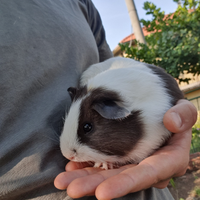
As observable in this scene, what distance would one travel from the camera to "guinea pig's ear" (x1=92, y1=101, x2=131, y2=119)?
3.39 ft

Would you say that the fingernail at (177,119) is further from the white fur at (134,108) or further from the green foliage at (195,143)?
the green foliage at (195,143)

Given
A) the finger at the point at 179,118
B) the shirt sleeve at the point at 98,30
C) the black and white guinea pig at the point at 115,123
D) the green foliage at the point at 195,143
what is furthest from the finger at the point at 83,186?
the green foliage at the point at 195,143

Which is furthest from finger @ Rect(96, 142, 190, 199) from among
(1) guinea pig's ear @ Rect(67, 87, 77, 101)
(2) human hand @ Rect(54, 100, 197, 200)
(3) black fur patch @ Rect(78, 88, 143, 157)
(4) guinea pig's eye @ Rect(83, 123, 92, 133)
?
Result: (1) guinea pig's ear @ Rect(67, 87, 77, 101)

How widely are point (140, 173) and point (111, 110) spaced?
373 mm

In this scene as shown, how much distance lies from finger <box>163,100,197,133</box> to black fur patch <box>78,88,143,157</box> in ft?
0.59

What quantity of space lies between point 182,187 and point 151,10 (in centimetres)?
332

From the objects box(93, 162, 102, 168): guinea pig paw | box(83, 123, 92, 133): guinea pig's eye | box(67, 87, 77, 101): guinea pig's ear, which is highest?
box(67, 87, 77, 101): guinea pig's ear

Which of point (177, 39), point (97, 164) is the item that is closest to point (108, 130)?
point (97, 164)

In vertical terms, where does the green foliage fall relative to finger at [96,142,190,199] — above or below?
below

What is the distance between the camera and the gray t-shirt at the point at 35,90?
821 millimetres

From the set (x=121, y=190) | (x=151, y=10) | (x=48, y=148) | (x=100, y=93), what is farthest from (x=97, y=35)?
(x=151, y=10)

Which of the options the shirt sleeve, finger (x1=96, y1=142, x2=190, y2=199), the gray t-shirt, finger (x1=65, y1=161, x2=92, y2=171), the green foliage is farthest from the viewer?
the green foliage

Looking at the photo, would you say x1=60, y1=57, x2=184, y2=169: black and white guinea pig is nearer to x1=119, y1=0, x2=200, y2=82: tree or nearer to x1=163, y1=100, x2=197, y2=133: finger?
x1=163, y1=100, x2=197, y2=133: finger

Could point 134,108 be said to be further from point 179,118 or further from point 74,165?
point 74,165
